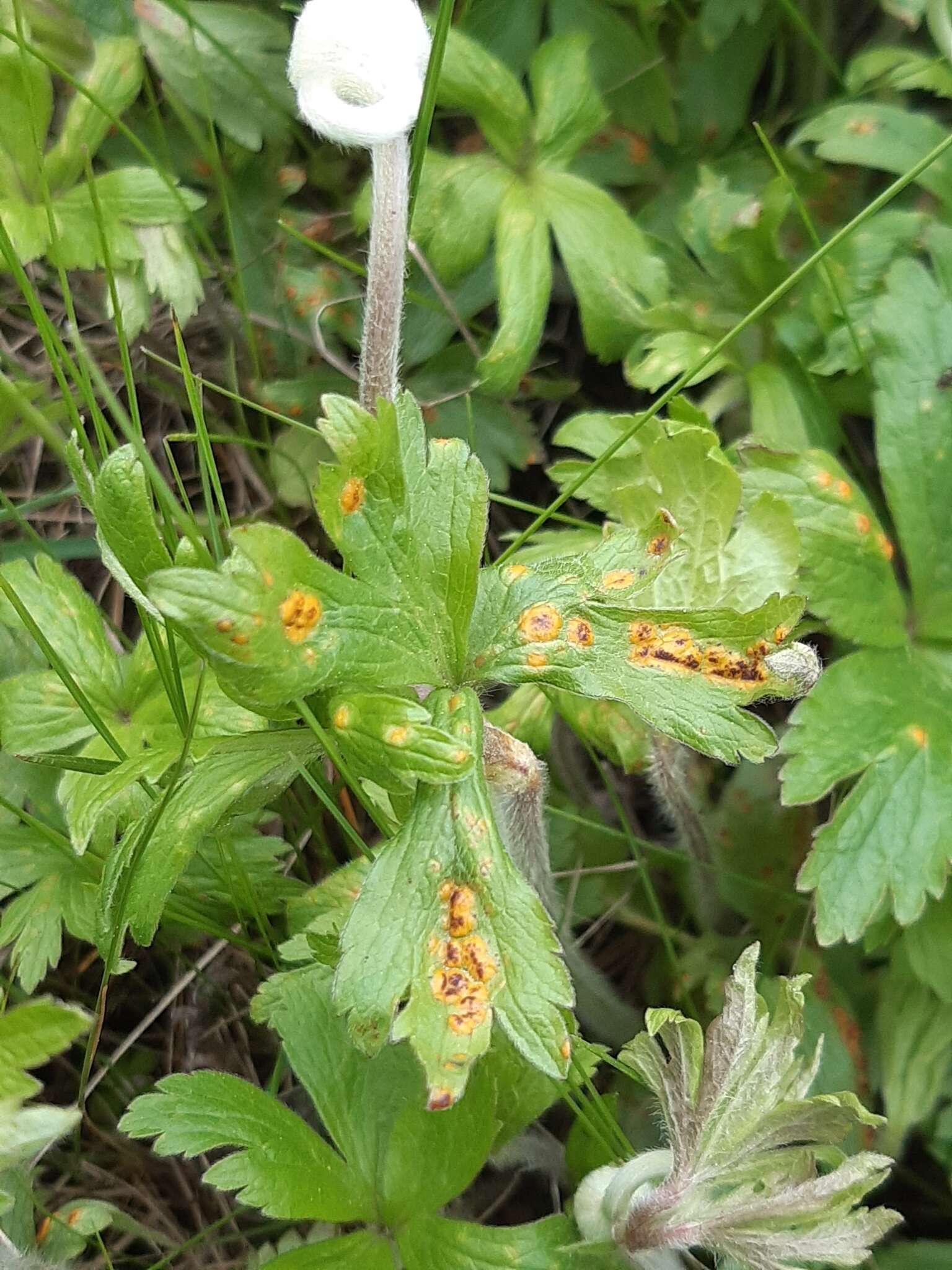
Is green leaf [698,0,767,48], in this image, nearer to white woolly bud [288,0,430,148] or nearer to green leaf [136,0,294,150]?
green leaf [136,0,294,150]

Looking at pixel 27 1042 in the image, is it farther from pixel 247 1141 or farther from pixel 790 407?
pixel 790 407

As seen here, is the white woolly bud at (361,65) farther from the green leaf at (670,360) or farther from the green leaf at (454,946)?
the green leaf at (454,946)

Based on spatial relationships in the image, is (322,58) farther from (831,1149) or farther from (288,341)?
(831,1149)

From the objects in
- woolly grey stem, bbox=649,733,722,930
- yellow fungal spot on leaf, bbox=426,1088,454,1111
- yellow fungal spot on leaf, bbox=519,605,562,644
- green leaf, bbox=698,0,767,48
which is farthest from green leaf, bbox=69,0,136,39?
yellow fungal spot on leaf, bbox=426,1088,454,1111

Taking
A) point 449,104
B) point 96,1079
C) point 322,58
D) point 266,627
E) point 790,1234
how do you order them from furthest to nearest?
1. point 449,104
2. point 96,1079
3. point 322,58
4. point 790,1234
5. point 266,627

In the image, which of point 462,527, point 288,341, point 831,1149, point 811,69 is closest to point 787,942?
point 831,1149
